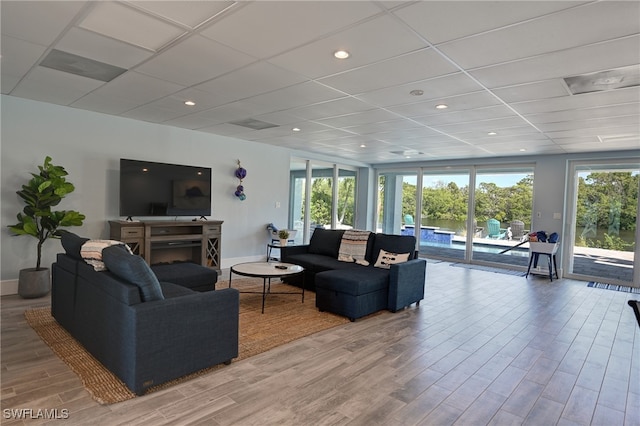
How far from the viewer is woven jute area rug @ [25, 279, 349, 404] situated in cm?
245

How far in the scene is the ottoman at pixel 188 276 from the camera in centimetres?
392

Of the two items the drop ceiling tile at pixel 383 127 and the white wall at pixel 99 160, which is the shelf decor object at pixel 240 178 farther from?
the drop ceiling tile at pixel 383 127

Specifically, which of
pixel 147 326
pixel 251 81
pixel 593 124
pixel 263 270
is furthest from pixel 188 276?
pixel 593 124

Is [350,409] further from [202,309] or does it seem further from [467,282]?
[467,282]

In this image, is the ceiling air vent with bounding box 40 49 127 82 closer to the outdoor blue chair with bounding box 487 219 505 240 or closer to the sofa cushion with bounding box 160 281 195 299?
the sofa cushion with bounding box 160 281 195 299

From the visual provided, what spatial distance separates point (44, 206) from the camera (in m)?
4.36

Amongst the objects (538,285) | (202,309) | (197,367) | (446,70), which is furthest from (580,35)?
(538,285)

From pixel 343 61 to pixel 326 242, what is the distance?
316 centimetres

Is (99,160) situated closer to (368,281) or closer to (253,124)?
(253,124)

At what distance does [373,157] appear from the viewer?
28.5 feet

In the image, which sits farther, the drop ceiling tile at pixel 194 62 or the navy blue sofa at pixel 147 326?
the drop ceiling tile at pixel 194 62

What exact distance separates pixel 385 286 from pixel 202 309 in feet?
7.76

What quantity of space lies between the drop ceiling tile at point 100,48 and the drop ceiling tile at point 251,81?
71 cm

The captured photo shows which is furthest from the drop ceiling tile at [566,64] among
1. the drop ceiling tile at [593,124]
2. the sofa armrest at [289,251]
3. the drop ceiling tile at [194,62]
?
the sofa armrest at [289,251]
